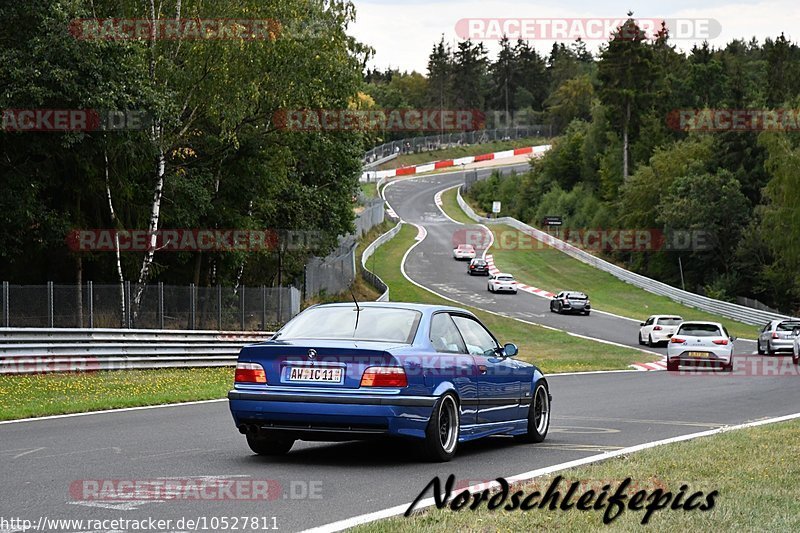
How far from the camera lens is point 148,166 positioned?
117 ft

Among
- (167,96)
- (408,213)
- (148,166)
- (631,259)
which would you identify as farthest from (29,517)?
(408,213)

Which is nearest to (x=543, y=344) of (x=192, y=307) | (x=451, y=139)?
(x=192, y=307)

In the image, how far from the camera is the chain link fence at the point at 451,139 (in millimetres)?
158500

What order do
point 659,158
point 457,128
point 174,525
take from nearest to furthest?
point 174,525 < point 659,158 < point 457,128

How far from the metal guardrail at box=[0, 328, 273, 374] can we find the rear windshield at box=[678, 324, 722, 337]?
1153 centimetres

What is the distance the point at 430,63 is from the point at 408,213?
8487cm

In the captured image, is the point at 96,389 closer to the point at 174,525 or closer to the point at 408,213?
the point at 174,525

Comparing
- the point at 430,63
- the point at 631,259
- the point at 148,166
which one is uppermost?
the point at 430,63

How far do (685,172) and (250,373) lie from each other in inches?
3199

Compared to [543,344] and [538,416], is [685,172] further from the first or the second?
[538,416]

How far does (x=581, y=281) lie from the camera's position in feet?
255

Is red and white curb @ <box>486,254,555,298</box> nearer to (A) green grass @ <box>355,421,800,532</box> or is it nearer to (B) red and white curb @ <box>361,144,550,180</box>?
(A) green grass @ <box>355,421,800,532</box>

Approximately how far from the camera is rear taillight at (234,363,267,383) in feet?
36.1

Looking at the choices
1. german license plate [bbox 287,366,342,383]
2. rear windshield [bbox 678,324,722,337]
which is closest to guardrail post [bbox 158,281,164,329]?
rear windshield [bbox 678,324,722,337]
